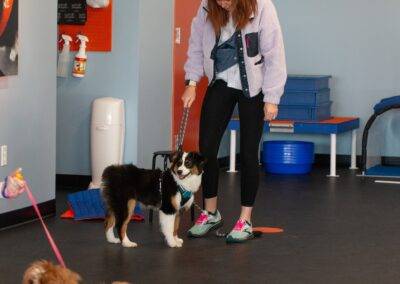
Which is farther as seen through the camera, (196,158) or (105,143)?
(105,143)

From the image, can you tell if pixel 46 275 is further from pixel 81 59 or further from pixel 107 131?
pixel 81 59

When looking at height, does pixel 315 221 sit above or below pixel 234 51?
below

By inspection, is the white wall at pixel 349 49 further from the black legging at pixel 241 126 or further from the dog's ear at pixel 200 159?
the dog's ear at pixel 200 159

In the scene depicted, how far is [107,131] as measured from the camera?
648 centimetres

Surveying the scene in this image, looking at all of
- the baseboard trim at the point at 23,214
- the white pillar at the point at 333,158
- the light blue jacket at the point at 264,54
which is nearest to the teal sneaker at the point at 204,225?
the light blue jacket at the point at 264,54

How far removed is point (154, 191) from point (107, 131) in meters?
1.79

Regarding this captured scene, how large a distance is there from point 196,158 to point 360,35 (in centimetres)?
431

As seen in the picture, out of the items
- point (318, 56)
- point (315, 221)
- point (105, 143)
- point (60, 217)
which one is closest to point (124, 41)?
point (105, 143)

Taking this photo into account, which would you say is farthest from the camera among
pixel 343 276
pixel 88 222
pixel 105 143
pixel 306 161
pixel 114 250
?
pixel 306 161

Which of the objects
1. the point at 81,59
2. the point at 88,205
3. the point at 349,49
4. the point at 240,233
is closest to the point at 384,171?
the point at 349,49

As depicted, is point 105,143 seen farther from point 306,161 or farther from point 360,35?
point 360,35

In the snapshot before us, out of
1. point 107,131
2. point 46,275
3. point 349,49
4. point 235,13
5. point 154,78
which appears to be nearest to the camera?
point 46,275

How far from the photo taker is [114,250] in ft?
15.3

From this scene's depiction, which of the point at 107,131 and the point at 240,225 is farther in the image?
the point at 107,131
